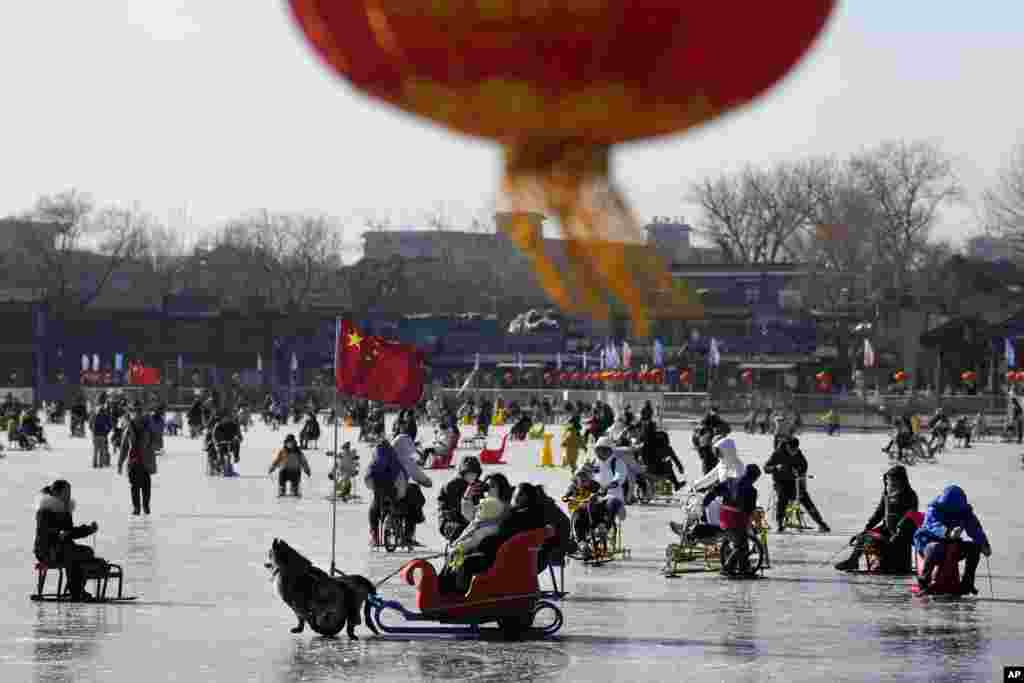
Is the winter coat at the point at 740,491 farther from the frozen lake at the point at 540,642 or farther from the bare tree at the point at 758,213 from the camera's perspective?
the bare tree at the point at 758,213

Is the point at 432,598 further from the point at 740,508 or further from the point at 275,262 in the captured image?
the point at 275,262

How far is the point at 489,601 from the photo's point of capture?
43.5 feet

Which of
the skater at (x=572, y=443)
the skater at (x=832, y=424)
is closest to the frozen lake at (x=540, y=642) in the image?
the skater at (x=572, y=443)

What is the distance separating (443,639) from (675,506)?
53.4 ft

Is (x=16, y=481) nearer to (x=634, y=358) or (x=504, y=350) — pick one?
(x=634, y=358)

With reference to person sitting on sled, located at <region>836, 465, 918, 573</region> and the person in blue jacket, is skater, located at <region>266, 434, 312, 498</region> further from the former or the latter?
the person in blue jacket

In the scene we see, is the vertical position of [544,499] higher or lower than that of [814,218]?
lower

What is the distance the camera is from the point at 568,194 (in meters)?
3.63

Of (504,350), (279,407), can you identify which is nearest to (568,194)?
(279,407)

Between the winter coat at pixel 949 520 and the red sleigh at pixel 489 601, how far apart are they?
13.4 feet

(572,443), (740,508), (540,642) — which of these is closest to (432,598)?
(540,642)

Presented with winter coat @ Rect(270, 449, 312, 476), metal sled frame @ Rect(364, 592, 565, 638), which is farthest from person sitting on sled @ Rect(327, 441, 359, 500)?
metal sled frame @ Rect(364, 592, 565, 638)

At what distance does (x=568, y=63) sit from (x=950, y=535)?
44.4ft

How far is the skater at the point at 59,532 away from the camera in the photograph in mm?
15102
